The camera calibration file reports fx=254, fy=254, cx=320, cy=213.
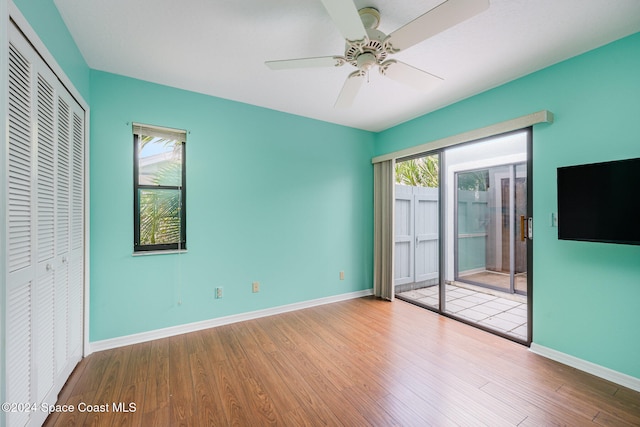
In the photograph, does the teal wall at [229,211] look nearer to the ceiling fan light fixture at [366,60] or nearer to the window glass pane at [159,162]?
the window glass pane at [159,162]

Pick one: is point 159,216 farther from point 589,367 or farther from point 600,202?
point 589,367

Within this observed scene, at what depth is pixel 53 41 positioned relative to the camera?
1.62m

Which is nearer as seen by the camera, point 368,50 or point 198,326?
point 368,50

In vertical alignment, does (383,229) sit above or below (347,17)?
below

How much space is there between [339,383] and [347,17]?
239 cm

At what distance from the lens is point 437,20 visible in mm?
1350

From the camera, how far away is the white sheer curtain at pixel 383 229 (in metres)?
3.81

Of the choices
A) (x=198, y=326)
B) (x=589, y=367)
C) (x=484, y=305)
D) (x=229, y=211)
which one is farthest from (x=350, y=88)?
(x=484, y=305)

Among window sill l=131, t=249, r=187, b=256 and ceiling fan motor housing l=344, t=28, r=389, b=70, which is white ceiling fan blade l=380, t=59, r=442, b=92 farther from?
window sill l=131, t=249, r=187, b=256

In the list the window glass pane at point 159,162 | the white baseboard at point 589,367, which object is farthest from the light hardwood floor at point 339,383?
the window glass pane at point 159,162

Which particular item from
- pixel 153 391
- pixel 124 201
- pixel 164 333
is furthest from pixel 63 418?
pixel 124 201

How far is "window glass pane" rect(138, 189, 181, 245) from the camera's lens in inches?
104

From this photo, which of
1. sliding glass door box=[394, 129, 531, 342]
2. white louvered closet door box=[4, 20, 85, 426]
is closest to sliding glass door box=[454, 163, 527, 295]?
sliding glass door box=[394, 129, 531, 342]

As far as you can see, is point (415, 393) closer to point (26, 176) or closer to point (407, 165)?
point (26, 176)
